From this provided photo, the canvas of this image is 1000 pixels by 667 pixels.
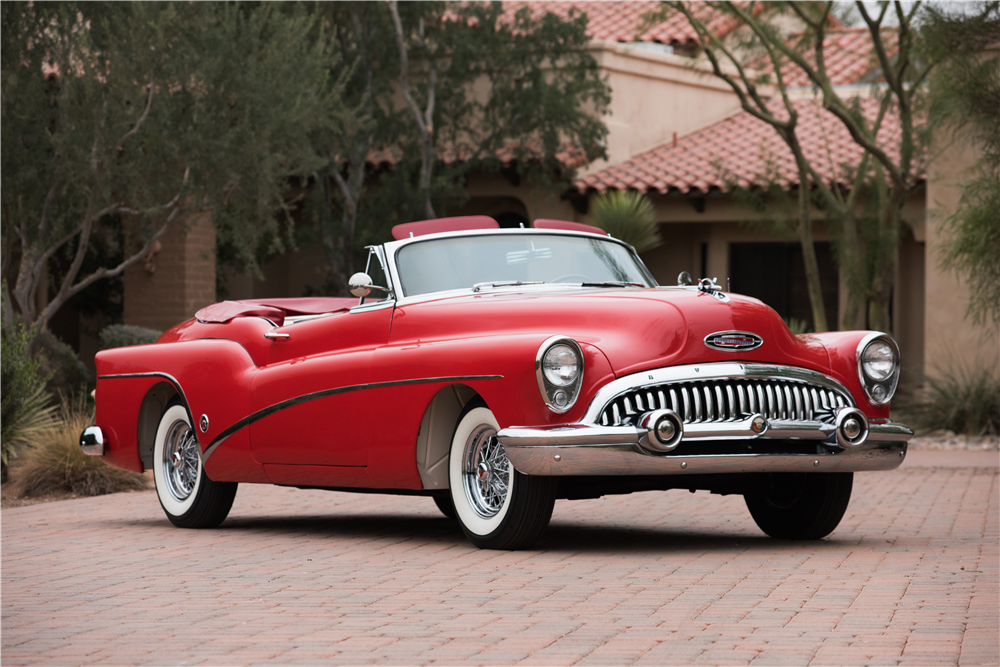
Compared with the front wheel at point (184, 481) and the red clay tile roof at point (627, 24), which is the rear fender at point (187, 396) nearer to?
the front wheel at point (184, 481)

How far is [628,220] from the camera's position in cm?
2067

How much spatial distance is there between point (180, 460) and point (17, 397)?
3.18 meters

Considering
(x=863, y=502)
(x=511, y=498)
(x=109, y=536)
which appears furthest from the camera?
(x=863, y=502)

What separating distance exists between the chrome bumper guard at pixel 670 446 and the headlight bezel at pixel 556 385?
111 millimetres

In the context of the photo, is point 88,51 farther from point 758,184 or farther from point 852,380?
point 758,184

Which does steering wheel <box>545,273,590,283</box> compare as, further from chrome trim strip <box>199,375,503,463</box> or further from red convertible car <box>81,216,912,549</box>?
chrome trim strip <box>199,375,503,463</box>

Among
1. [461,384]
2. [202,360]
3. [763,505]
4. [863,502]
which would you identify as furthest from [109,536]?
[863,502]

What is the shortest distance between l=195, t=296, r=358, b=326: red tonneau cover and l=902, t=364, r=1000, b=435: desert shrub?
34.2ft

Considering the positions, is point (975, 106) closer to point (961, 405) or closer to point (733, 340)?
point (961, 405)

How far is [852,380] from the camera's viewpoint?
281 inches

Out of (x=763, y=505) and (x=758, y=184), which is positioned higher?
(x=758, y=184)

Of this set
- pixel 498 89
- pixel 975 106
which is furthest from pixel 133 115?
pixel 498 89

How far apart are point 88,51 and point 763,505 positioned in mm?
9315

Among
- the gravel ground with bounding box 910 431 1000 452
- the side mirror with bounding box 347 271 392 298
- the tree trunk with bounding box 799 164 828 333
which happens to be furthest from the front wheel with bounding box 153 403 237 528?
the tree trunk with bounding box 799 164 828 333
